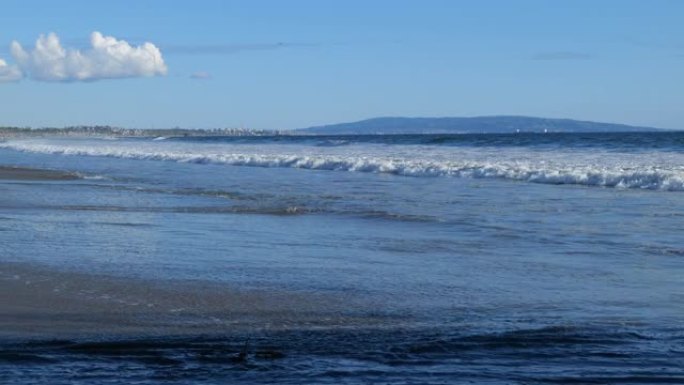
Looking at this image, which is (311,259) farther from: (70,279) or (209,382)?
(209,382)

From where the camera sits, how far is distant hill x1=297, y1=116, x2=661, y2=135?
169 meters

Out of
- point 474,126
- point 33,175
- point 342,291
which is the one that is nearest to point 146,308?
point 342,291

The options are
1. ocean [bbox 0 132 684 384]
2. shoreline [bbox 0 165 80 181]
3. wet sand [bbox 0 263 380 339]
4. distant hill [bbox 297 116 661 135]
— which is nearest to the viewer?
ocean [bbox 0 132 684 384]

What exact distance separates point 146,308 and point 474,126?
6717 inches

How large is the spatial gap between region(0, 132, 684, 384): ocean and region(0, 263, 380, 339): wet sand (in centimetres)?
3

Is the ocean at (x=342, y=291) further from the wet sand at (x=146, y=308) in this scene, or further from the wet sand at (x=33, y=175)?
the wet sand at (x=33, y=175)

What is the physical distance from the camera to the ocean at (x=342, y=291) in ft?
22.4

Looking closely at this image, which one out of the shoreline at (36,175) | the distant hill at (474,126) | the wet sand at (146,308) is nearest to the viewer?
the wet sand at (146,308)

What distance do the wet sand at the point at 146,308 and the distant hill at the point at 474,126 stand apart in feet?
508

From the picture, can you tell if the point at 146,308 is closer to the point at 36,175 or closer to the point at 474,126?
the point at 36,175

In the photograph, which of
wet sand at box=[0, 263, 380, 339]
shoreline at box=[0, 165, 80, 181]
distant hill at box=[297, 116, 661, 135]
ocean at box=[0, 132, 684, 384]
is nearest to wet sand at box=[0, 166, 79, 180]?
shoreline at box=[0, 165, 80, 181]

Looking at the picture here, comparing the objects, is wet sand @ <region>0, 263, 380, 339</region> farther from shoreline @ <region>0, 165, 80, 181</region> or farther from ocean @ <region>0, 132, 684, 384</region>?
shoreline @ <region>0, 165, 80, 181</region>

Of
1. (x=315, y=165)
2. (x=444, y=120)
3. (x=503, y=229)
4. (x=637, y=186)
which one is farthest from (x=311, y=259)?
(x=444, y=120)

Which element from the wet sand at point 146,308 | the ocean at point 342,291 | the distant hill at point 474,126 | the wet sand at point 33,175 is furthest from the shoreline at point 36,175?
the distant hill at point 474,126
